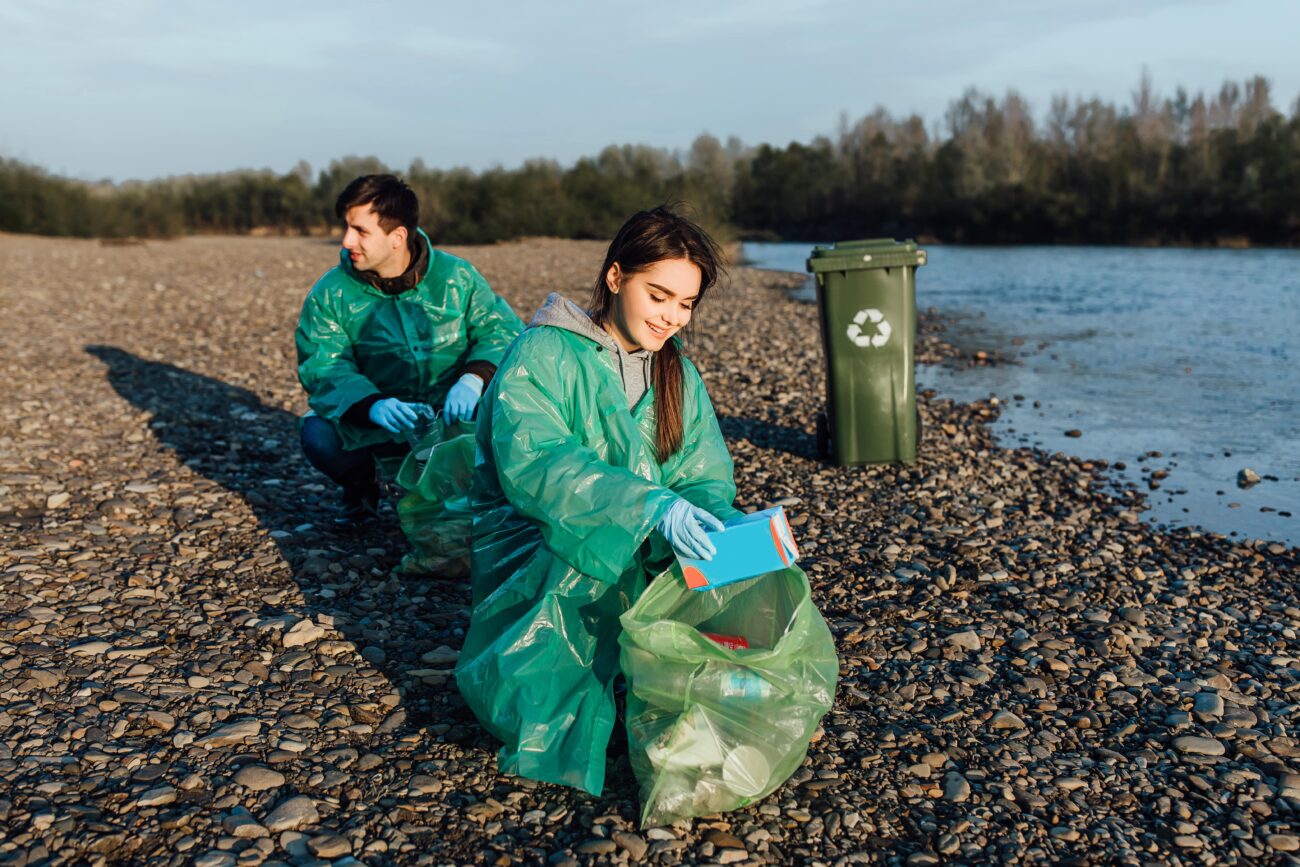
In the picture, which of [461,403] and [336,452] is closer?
[461,403]

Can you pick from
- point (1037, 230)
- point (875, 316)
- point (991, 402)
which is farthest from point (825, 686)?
point (1037, 230)

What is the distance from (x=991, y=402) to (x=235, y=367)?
6.90 meters

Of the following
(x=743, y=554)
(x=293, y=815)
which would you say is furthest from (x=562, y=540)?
(x=293, y=815)

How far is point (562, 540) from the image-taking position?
2.95 metres

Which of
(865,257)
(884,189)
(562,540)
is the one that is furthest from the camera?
(884,189)

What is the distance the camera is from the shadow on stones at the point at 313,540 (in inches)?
158

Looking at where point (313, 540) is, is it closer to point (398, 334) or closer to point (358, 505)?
point (358, 505)

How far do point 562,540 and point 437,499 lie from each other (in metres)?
1.81

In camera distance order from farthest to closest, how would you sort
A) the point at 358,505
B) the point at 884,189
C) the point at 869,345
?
the point at 884,189
the point at 869,345
the point at 358,505

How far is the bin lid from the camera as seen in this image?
659cm

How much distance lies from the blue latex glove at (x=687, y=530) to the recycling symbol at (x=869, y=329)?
408 centimetres

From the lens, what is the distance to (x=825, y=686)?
2.97 m

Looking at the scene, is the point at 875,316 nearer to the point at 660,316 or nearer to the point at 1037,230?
the point at 660,316

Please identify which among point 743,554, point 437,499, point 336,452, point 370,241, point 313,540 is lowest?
point 313,540
